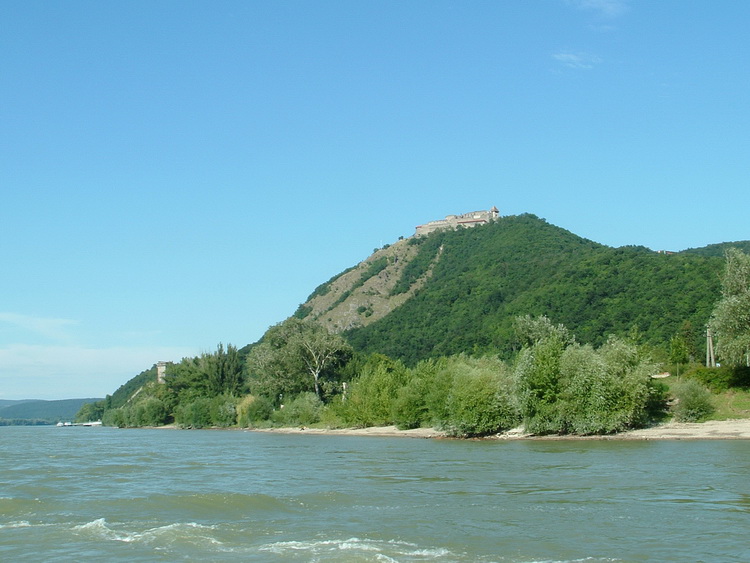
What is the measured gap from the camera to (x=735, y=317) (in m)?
48.3

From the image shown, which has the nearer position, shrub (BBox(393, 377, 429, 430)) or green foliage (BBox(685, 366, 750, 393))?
green foliage (BBox(685, 366, 750, 393))

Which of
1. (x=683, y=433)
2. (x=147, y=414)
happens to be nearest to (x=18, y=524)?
(x=683, y=433)

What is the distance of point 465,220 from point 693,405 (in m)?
145

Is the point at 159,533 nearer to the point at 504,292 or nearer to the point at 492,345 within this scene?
the point at 492,345

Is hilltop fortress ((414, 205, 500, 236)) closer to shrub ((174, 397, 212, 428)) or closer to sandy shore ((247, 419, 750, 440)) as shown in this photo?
shrub ((174, 397, 212, 428))

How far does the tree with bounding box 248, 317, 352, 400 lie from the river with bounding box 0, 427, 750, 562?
146 ft

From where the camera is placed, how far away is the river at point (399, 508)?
15.1m

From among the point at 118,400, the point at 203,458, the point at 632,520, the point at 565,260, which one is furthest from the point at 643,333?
the point at 118,400

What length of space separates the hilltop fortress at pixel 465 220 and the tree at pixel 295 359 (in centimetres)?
10065

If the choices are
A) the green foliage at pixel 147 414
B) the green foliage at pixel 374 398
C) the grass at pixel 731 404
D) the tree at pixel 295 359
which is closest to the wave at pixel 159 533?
the grass at pixel 731 404

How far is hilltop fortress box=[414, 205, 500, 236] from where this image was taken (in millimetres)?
Answer: 185125

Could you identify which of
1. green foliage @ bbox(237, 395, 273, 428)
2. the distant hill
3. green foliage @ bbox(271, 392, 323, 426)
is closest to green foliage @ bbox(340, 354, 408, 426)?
green foliage @ bbox(271, 392, 323, 426)

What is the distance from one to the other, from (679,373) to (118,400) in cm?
16121

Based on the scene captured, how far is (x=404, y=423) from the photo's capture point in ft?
201
